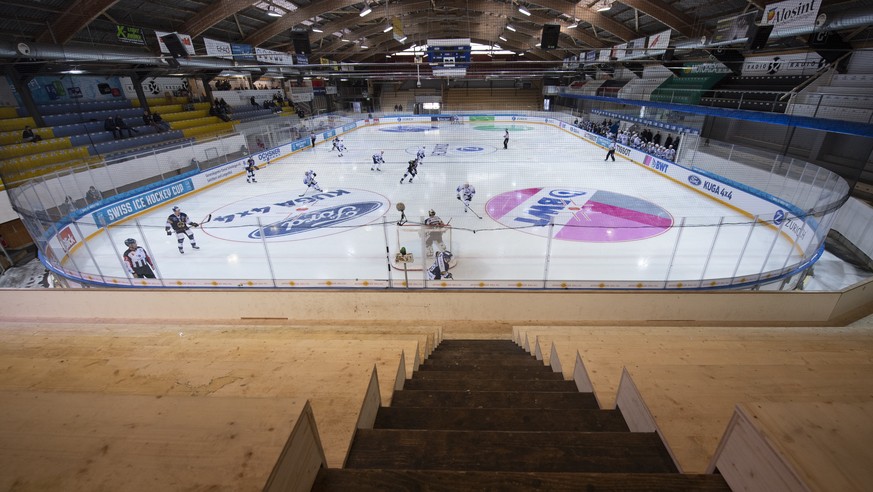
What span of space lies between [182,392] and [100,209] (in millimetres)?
11972

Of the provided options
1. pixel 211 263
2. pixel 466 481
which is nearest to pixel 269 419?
pixel 466 481

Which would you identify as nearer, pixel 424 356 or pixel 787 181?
pixel 424 356

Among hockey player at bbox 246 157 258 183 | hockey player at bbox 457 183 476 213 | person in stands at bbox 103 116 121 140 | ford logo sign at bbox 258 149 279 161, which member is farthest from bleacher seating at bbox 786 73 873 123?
person in stands at bbox 103 116 121 140

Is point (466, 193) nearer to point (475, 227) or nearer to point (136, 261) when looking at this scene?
point (475, 227)

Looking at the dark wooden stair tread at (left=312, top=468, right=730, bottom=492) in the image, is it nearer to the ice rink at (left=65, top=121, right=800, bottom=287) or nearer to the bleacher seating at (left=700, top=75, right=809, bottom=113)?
the ice rink at (left=65, top=121, right=800, bottom=287)

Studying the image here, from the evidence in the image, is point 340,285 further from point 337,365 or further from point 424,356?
point 337,365

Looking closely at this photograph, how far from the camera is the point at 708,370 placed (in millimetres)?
2338

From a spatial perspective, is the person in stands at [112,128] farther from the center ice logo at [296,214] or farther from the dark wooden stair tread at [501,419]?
the dark wooden stair tread at [501,419]

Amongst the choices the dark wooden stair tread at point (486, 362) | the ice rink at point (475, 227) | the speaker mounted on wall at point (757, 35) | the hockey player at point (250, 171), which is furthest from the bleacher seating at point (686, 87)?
the hockey player at point (250, 171)

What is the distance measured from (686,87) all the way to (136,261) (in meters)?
A: 27.2

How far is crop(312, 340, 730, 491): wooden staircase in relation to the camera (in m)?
1.24

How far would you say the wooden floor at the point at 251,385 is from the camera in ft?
3.15

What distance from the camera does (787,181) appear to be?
34.3 ft

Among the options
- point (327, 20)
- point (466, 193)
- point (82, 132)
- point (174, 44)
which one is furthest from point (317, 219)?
point (327, 20)
